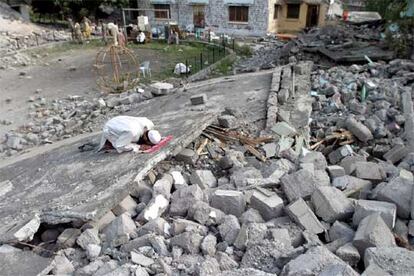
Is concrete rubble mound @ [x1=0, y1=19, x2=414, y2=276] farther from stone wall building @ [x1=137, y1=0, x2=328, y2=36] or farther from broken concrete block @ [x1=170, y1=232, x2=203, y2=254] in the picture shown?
stone wall building @ [x1=137, y1=0, x2=328, y2=36]

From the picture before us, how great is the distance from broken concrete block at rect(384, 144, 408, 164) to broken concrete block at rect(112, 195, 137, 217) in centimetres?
439

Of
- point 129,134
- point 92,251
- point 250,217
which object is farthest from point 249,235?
point 129,134

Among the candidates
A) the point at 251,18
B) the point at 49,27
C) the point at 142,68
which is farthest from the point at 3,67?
the point at 251,18

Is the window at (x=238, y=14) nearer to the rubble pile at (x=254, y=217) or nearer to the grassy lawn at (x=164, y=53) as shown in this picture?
the grassy lawn at (x=164, y=53)

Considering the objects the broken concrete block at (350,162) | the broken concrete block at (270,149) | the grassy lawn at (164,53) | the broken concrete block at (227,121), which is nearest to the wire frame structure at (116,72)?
the grassy lawn at (164,53)

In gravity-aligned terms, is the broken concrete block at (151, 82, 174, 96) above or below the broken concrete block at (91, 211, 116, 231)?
above

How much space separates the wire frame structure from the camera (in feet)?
45.4

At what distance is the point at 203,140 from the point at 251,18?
71.8ft

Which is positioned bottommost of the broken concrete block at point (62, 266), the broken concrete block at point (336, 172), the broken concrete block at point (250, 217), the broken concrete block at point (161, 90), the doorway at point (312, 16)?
the broken concrete block at point (62, 266)

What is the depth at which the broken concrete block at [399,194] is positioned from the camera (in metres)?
4.20

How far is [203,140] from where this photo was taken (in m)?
6.51

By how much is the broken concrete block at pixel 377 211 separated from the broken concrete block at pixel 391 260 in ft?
2.05

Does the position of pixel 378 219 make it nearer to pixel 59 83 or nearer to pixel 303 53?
pixel 303 53

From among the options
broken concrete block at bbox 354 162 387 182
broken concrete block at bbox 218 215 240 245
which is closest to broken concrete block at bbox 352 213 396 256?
broken concrete block at bbox 218 215 240 245
